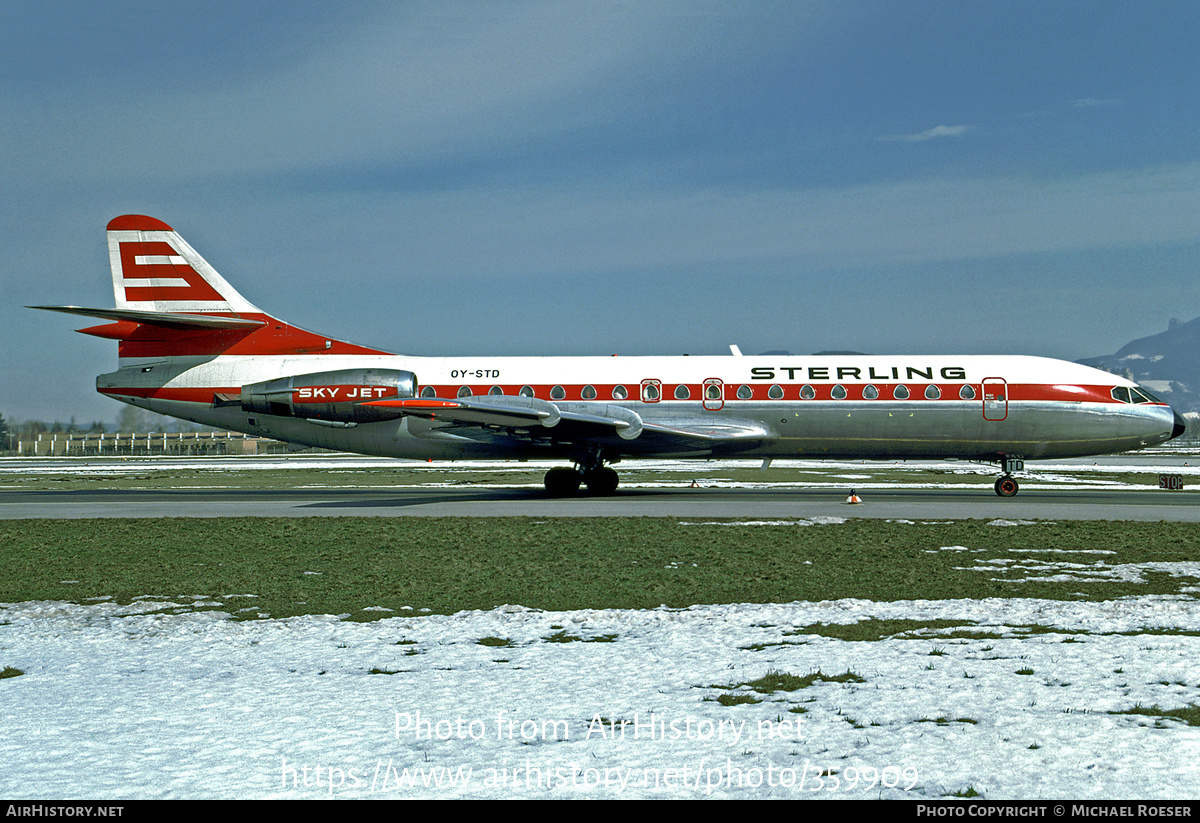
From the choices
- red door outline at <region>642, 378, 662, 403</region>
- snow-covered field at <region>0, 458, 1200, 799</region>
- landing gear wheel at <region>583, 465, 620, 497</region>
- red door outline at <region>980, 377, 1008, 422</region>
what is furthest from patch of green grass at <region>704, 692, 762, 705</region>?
red door outline at <region>980, 377, 1008, 422</region>

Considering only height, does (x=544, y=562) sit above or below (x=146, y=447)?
below

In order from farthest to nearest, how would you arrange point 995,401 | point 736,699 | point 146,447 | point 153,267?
point 146,447
point 153,267
point 995,401
point 736,699

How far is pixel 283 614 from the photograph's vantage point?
10164 mm

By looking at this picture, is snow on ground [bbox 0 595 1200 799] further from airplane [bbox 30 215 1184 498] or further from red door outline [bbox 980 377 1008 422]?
red door outline [bbox 980 377 1008 422]

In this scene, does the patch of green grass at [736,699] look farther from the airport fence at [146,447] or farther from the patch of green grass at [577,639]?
the airport fence at [146,447]

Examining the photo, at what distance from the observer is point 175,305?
93.6 ft

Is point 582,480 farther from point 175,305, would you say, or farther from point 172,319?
point 175,305

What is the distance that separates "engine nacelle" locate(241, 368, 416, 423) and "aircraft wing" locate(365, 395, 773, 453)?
353mm

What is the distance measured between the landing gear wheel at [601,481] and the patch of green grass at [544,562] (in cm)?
835

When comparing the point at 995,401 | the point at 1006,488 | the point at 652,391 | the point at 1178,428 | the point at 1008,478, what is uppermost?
the point at 652,391

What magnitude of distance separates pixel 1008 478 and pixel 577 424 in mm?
12688

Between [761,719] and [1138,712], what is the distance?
2.51 meters

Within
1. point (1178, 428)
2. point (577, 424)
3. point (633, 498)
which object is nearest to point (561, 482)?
point (577, 424)

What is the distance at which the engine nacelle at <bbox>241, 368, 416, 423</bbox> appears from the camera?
88.7 ft
